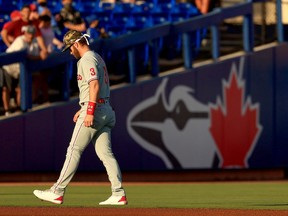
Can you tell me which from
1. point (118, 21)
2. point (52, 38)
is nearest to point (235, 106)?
point (118, 21)

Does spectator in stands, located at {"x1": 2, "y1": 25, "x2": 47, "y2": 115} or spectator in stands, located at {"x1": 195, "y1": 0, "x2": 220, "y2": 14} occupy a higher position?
spectator in stands, located at {"x1": 195, "y1": 0, "x2": 220, "y2": 14}

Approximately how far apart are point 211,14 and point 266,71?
1.64 meters

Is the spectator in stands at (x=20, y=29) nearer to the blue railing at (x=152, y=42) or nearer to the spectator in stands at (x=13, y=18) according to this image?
the spectator in stands at (x=13, y=18)

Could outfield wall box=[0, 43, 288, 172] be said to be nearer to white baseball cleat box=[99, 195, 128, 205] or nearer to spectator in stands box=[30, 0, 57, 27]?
spectator in stands box=[30, 0, 57, 27]

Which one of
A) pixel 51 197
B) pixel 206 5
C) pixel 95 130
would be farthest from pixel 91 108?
pixel 206 5

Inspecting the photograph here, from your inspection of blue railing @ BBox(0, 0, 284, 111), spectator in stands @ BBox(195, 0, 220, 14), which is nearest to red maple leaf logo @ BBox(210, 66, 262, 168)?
blue railing @ BBox(0, 0, 284, 111)

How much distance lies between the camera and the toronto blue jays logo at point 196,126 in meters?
18.8

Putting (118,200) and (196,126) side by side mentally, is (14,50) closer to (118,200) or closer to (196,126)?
(196,126)

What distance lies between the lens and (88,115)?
980 cm

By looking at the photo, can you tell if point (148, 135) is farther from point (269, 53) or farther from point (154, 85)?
point (269, 53)

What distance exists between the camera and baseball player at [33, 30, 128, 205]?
32.4ft

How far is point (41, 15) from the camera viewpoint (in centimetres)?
1722

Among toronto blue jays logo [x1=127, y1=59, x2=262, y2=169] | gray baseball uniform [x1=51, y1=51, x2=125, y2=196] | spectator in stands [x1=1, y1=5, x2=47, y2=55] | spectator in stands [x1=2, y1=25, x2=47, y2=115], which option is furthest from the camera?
toronto blue jays logo [x1=127, y1=59, x2=262, y2=169]

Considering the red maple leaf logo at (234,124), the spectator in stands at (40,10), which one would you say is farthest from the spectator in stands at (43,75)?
the red maple leaf logo at (234,124)
